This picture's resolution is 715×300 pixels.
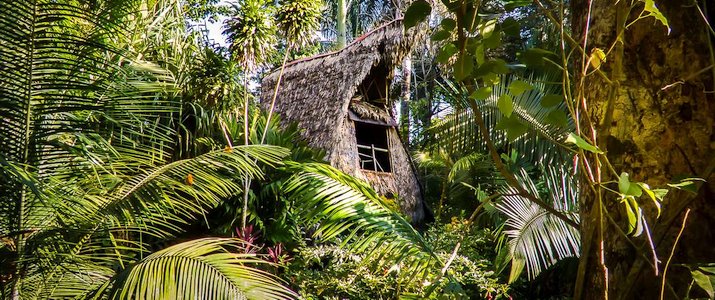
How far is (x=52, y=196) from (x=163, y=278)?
0.57m

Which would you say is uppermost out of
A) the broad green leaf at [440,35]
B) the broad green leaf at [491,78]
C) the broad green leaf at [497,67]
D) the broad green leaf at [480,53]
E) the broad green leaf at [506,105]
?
the broad green leaf at [440,35]

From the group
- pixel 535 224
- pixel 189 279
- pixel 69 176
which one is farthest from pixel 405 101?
pixel 189 279

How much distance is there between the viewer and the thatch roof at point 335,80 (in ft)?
29.7

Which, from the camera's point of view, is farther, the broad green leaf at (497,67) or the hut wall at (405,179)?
the hut wall at (405,179)

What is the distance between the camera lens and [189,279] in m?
2.81

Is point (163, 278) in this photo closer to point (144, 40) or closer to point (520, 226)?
point (520, 226)

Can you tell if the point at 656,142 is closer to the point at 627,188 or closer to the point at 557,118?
Answer: the point at 557,118

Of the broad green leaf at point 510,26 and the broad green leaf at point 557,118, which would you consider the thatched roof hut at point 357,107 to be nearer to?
the broad green leaf at point 510,26

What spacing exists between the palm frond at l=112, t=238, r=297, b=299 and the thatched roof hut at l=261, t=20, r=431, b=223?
19.2 feet

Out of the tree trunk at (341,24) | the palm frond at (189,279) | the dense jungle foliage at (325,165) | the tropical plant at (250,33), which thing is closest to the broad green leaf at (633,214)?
the dense jungle foliage at (325,165)

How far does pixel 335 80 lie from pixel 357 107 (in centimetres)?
56

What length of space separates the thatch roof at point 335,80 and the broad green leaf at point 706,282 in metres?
7.90

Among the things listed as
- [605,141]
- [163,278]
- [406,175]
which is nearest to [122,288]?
[163,278]

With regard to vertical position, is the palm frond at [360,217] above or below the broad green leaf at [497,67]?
below
